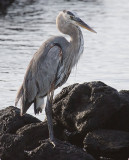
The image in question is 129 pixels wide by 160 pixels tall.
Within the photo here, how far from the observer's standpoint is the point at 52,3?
34.0m

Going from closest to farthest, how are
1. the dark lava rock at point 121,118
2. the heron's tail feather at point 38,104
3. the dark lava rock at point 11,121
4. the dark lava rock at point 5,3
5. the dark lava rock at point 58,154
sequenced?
the dark lava rock at point 58,154
the heron's tail feather at point 38,104
the dark lava rock at point 121,118
the dark lava rock at point 11,121
the dark lava rock at point 5,3

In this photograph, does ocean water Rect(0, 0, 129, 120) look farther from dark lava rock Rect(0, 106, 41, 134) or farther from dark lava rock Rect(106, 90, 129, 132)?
dark lava rock Rect(106, 90, 129, 132)

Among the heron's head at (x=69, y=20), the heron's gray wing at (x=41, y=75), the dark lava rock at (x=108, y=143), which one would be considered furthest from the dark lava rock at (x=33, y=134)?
the heron's head at (x=69, y=20)

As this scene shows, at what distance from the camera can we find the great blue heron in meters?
8.77

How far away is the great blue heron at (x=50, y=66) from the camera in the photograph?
877 centimetres

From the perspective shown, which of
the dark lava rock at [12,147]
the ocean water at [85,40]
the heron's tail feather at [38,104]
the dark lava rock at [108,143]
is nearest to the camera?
the dark lava rock at [12,147]

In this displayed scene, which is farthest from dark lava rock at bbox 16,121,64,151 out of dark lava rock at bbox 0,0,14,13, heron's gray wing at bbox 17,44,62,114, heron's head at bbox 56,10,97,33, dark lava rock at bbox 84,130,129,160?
dark lava rock at bbox 0,0,14,13

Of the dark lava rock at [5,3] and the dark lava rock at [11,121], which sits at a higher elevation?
the dark lava rock at [11,121]

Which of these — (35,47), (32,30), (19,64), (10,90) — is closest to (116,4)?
(32,30)

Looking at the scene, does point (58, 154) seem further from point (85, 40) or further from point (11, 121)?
point (85, 40)

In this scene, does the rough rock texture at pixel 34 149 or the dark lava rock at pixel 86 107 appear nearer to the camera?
the rough rock texture at pixel 34 149

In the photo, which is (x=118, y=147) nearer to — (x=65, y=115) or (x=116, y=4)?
(x=65, y=115)

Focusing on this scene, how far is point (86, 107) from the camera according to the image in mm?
9102

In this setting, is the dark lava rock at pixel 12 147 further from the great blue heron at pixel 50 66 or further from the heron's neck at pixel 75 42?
the heron's neck at pixel 75 42
